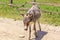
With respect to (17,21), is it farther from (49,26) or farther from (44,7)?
(44,7)

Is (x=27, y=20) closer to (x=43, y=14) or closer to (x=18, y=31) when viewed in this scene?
(x=18, y=31)

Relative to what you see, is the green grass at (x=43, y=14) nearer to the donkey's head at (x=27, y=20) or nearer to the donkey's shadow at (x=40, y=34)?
the donkey's shadow at (x=40, y=34)

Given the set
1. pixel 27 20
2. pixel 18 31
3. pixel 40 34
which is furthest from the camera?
pixel 18 31

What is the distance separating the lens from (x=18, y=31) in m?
8.41

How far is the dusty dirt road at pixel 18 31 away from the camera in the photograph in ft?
25.6

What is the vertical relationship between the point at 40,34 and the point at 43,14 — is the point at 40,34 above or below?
below

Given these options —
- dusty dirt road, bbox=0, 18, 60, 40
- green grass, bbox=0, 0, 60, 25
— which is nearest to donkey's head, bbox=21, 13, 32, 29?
dusty dirt road, bbox=0, 18, 60, 40

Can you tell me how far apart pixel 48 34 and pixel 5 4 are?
5.15 m

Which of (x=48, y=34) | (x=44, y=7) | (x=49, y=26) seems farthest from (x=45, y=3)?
(x=48, y=34)

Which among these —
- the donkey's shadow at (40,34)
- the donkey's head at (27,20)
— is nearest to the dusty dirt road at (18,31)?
the donkey's shadow at (40,34)

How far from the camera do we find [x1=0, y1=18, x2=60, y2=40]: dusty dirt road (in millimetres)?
7801

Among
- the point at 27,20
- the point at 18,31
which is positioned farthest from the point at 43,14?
the point at 27,20

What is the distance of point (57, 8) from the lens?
1189cm

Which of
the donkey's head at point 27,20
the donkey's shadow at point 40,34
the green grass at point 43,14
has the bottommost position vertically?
the donkey's shadow at point 40,34
